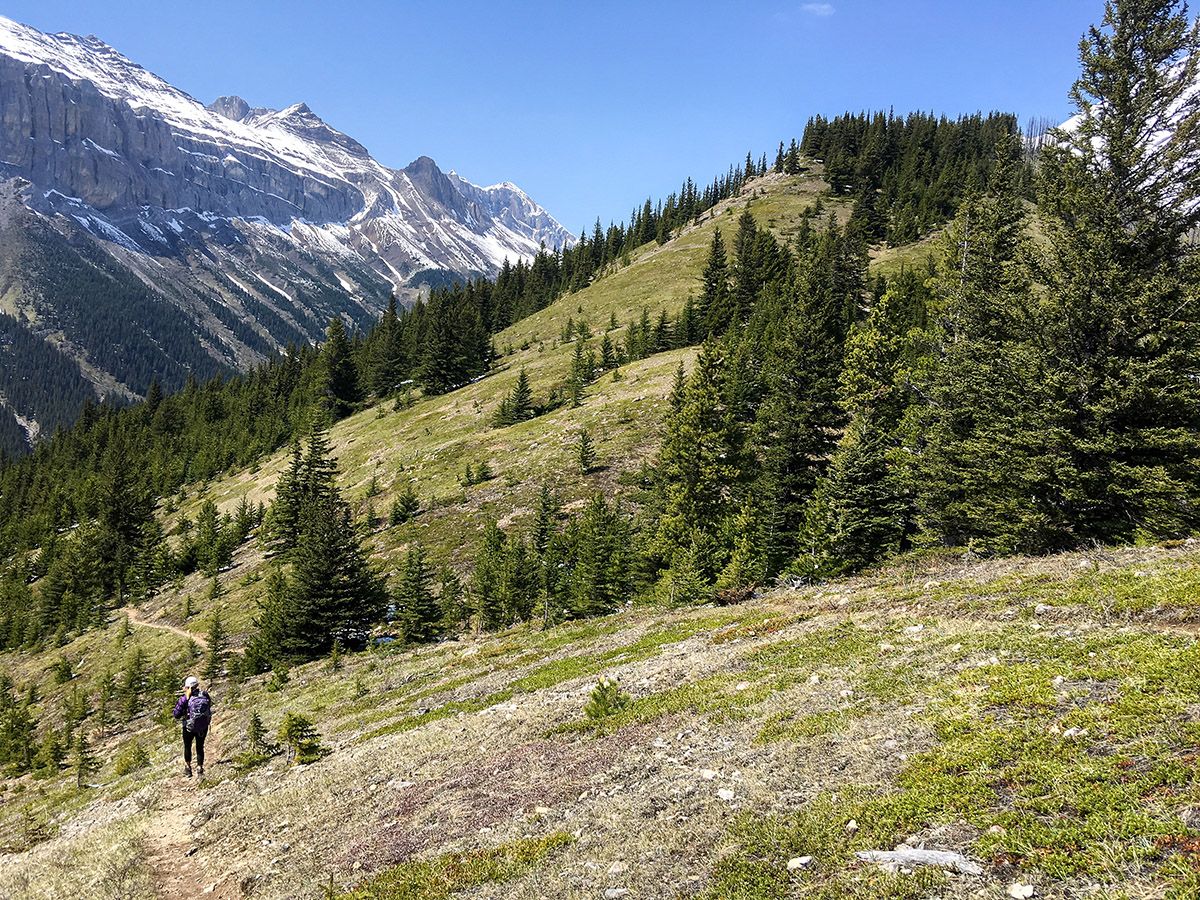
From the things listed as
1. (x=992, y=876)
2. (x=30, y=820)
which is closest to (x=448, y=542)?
(x=30, y=820)

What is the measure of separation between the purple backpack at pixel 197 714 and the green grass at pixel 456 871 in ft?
38.7

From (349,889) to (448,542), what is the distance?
43339mm

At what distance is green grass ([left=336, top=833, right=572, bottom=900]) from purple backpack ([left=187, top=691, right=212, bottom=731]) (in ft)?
38.7

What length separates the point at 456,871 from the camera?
8.61m

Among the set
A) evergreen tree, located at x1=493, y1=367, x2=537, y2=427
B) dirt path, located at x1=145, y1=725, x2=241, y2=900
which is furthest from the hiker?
evergreen tree, located at x1=493, y1=367, x2=537, y2=427

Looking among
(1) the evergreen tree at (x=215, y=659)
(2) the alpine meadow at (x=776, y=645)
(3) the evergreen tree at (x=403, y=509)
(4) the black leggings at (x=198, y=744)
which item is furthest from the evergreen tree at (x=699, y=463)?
(1) the evergreen tree at (x=215, y=659)

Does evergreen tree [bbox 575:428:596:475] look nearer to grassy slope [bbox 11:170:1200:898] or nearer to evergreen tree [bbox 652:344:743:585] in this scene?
evergreen tree [bbox 652:344:743:585]

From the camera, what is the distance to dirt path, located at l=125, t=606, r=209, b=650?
49.9 m

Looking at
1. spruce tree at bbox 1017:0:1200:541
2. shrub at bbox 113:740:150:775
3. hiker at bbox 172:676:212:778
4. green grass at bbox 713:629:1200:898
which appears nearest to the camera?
green grass at bbox 713:629:1200:898

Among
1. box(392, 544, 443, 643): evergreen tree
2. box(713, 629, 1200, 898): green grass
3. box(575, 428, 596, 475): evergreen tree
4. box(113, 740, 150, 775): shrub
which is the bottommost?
box(113, 740, 150, 775): shrub

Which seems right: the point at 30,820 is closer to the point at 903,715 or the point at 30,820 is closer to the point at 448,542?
the point at 903,715

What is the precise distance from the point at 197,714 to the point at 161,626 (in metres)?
49.9

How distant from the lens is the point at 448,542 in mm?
51281

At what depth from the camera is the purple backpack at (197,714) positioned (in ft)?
57.1
